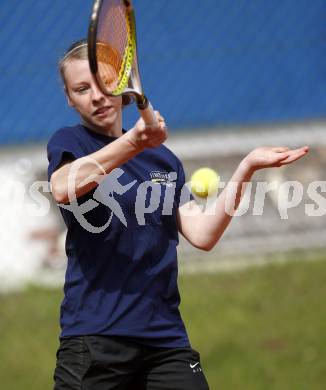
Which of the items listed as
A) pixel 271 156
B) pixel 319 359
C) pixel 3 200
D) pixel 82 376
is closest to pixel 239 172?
pixel 271 156

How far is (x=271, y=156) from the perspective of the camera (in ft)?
9.73

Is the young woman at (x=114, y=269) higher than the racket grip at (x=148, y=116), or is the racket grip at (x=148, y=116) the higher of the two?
the racket grip at (x=148, y=116)

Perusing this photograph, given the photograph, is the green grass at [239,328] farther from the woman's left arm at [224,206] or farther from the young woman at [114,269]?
the young woman at [114,269]

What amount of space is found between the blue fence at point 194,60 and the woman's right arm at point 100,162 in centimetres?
370

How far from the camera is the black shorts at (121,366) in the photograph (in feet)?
9.73

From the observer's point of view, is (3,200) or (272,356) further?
(3,200)

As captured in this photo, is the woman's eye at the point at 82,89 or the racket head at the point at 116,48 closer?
the racket head at the point at 116,48

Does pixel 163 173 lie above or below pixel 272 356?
above

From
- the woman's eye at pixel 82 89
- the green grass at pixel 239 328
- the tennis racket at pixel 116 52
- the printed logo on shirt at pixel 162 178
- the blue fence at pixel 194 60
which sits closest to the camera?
the tennis racket at pixel 116 52

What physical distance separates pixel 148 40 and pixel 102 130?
11.9 ft

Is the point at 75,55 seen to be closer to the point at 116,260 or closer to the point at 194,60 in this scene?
the point at 116,260

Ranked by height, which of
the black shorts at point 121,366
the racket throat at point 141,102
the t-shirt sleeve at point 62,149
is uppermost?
the racket throat at point 141,102

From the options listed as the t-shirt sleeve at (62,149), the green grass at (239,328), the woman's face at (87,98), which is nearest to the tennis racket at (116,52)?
the woman's face at (87,98)

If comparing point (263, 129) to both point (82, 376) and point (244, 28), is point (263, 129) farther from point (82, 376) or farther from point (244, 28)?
point (82, 376)
